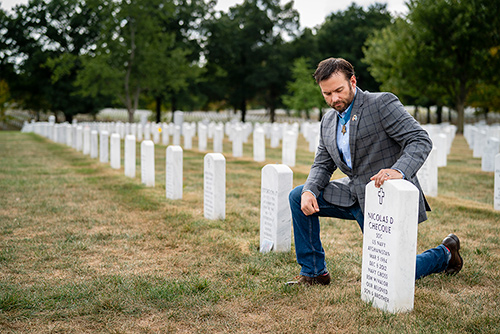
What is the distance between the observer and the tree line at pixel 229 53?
91.8 ft

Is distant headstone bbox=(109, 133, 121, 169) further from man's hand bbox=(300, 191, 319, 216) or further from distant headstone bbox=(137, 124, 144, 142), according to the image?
distant headstone bbox=(137, 124, 144, 142)

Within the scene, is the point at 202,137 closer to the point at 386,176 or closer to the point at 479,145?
the point at 479,145

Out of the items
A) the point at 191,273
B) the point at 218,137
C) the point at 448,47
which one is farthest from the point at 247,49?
the point at 191,273

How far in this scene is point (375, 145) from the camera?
3.47 meters

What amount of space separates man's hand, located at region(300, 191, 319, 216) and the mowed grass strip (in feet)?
2.13

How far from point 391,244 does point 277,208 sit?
179 centimetres

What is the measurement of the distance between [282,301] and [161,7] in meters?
38.2

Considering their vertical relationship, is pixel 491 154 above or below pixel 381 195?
below

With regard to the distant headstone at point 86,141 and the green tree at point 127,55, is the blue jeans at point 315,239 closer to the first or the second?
the distant headstone at point 86,141

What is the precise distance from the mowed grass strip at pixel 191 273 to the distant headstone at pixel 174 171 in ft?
0.76

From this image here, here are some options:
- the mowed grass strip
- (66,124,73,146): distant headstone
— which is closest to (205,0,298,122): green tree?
(66,124,73,146): distant headstone

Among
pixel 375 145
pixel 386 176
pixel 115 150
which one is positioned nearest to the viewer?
pixel 386 176

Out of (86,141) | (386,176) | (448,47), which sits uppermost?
(448,47)

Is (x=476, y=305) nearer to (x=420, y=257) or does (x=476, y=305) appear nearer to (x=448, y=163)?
(x=420, y=257)
